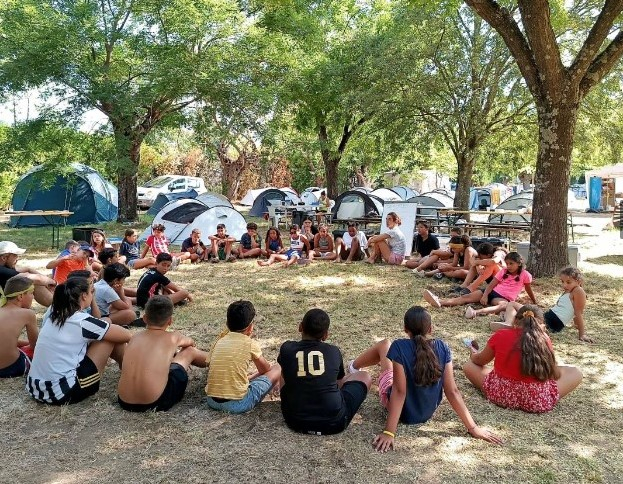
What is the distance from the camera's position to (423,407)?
346 centimetres

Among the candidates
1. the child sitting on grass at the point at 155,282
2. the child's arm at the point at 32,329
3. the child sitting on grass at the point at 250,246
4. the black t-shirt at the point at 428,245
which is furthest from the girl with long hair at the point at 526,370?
the child sitting on grass at the point at 250,246

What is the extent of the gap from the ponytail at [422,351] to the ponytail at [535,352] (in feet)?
2.23

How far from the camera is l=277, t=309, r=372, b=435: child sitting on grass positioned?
10.8 feet

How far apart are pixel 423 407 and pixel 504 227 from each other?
28.5 feet

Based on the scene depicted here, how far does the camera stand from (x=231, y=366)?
141 inches

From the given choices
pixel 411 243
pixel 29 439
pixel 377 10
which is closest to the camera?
pixel 29 439

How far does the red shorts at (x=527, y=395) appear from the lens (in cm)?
368

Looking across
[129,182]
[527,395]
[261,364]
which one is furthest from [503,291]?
[129,182]

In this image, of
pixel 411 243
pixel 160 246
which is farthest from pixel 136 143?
pixel 411 243

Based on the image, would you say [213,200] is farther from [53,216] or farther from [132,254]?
[53,216]

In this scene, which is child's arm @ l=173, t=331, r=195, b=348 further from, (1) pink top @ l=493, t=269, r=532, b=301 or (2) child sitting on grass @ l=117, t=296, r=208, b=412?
(1) pink top @ l=493, t=269, r=532, b=301

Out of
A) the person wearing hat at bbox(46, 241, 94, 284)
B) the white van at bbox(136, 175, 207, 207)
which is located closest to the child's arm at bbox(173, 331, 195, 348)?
the person wearing hat at bbox(46, 241, 94, 284)

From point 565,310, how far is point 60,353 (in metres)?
4.73

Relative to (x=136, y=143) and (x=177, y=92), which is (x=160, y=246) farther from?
(x=136, y=143)
